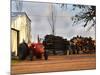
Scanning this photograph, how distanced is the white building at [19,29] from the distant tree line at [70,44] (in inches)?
10.7

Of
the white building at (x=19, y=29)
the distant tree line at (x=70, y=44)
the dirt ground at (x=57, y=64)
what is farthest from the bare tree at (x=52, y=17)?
the dirt ground at (x=57, y=64)

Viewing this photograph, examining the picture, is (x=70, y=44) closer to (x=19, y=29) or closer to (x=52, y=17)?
(x=52, y=17)

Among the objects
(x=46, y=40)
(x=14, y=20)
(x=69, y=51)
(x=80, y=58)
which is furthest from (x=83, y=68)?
(x=14, y=20)

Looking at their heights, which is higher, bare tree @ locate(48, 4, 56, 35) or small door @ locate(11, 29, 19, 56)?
bare tree @ locate(48, 4, 56, 35)

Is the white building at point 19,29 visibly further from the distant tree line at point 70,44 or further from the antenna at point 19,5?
the distant tree line at point 70,44

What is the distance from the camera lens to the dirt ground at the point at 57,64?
266 centimetres

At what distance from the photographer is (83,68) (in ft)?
9.74

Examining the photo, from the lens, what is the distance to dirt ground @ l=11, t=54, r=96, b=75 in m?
2.66

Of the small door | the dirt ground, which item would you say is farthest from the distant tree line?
the small door

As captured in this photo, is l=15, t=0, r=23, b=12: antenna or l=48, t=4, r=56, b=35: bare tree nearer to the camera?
l=15, t=0, r=23, b=12: antenna

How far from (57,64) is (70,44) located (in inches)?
13.6

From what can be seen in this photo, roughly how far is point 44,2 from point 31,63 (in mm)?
844

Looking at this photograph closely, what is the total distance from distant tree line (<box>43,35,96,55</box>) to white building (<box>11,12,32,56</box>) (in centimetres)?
27

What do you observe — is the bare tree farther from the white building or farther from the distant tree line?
the white building
